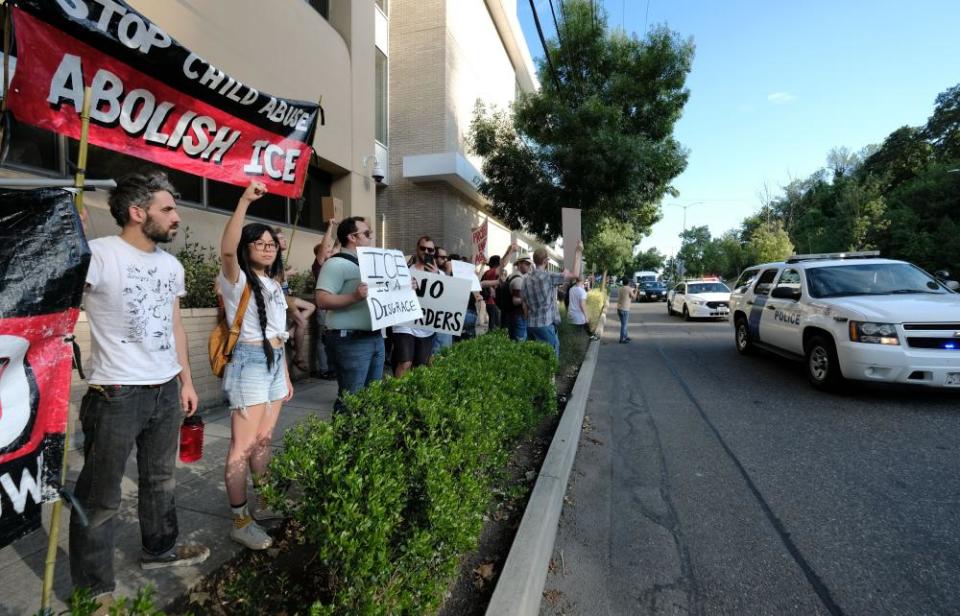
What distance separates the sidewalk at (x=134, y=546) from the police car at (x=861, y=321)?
22.5 ft

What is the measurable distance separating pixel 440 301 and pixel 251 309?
254 cm

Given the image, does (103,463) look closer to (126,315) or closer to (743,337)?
(126,315)

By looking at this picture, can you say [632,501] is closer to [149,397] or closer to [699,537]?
[699,537]

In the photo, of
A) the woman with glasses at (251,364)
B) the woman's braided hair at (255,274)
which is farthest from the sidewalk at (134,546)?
the woman's braided hair at (255,274)

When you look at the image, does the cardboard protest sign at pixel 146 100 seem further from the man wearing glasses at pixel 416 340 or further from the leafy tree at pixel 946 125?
the leafy tree at pixel 946 125

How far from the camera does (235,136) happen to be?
Answer: 370 cm

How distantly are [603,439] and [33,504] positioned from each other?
15.0 feet

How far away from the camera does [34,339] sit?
165 cm

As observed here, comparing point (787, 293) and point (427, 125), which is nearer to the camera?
point (787, 293)

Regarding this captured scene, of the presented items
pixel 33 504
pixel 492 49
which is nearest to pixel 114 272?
pixel 33 504

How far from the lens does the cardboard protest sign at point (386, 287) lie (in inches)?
146

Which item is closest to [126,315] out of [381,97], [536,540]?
[536,540]

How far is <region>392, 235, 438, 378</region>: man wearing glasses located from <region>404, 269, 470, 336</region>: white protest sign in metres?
0.13

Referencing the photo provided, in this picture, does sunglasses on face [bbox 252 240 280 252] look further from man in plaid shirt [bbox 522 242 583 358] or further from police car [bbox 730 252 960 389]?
police car [bbox 730 252 960 389]
